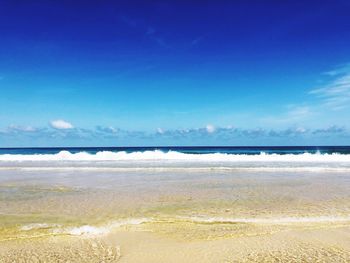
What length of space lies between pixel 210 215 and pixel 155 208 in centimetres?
195

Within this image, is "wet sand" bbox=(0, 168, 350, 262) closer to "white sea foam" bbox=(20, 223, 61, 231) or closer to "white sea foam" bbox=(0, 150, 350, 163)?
"white sea foam" bbox=(20, 223, 61, 231)

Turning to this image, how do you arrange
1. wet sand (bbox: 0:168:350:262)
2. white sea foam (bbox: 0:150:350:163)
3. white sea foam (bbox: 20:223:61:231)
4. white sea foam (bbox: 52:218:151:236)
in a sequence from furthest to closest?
white sea foam (bbox: 0:150:350:163)
white sea foam (bbox: 20:223:61:231)
white sea foam (bbox: 52:218:151:236)
wet sand (bbox: 0:168:350:262)

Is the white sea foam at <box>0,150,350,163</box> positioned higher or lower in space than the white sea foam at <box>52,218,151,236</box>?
higher

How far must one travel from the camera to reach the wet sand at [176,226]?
6523 millimetres

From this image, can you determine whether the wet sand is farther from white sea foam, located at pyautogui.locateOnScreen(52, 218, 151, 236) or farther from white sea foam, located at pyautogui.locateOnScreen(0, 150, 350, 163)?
white sea foam, located at pyautogui.locateOnScreen(0, 150, 350, 163)

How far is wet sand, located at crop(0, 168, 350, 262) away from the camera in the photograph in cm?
652

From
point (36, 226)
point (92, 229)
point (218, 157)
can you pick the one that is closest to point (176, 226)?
point (92, 229)

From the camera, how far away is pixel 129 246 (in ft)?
23.3

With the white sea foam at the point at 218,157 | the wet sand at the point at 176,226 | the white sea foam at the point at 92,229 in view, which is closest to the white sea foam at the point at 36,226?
the wet sand at the point at 176,226

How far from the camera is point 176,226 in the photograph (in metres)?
8.64

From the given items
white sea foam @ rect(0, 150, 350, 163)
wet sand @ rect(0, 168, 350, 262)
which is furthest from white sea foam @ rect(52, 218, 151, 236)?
white sea foam @ rect(0, 150, 350, 163)

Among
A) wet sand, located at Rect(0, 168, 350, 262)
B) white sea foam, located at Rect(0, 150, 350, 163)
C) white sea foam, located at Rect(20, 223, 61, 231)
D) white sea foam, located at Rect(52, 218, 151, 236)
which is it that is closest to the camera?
wet sand, located at Rect(0, 168, 350, 262)

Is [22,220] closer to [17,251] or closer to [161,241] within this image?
[17,251]

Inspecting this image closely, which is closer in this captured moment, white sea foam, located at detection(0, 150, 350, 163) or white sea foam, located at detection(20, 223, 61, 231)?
white sea foam, located at detection(20, 223, 61, 231)
